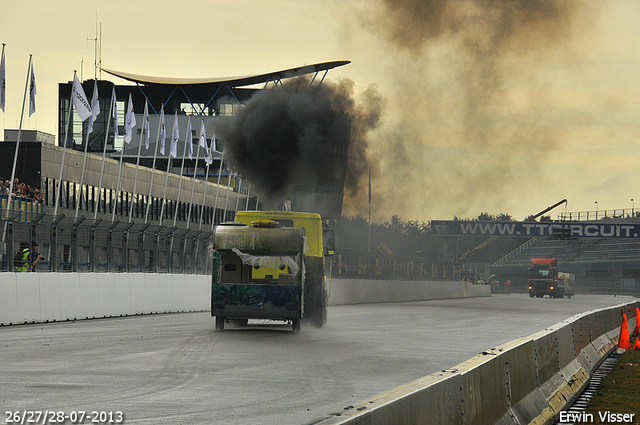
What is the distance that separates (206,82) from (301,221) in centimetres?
7509

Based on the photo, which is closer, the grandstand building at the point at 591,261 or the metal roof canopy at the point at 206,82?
the metal roof canopy at the point at 206,82

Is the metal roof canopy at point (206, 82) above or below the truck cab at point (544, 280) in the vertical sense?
above

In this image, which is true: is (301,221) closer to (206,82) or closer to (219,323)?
(219,323)

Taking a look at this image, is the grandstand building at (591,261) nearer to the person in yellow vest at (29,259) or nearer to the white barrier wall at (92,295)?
the white barrier wall at (92,295)

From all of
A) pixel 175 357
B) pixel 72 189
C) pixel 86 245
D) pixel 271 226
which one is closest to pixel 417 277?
pixel 72 189

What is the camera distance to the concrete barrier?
4.99 m

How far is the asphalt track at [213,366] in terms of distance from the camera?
30.2 ft

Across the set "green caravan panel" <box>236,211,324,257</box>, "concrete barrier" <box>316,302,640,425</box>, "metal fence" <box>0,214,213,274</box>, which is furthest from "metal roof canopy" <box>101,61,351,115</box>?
"concrete barrier" <box>316,302,640,425</box>

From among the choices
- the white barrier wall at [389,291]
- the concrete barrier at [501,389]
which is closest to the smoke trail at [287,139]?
the white barrier wall at [389,291]

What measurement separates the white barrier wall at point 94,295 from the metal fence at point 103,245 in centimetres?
33

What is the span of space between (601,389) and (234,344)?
274 inches

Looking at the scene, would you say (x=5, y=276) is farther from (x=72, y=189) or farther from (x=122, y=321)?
(x=72, y=189)

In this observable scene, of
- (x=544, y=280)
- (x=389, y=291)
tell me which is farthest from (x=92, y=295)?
(x=544, y=280)

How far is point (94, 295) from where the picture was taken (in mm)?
25172
